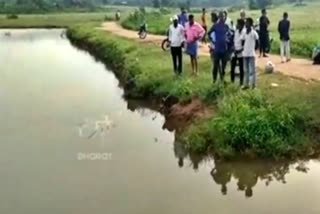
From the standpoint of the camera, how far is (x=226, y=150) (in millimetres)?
13148

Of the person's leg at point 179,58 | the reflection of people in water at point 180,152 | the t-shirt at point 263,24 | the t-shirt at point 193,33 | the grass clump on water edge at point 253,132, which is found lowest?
the reflection of people in water at point 180,152

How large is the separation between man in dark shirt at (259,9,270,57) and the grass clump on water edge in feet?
28.6

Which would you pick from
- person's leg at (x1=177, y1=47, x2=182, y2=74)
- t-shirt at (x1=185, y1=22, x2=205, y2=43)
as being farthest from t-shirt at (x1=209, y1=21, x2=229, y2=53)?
person's leg at (x1=177, y1=47, x2=182, y2=74)

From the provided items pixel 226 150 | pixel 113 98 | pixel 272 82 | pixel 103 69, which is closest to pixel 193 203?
pixel 226 150

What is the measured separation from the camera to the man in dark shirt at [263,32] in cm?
2272

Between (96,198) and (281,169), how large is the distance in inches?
145

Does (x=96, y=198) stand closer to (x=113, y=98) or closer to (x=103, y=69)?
(x=113, y=98)

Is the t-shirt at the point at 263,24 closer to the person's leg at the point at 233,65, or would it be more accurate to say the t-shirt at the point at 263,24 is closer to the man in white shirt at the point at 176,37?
the man in white shirt at the point at 176,37

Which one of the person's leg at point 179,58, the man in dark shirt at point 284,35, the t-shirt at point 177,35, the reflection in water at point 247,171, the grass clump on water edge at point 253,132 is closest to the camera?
the reflection in water at point 247,171

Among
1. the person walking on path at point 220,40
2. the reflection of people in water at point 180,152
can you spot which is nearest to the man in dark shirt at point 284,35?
the person walking on path at point 220,40

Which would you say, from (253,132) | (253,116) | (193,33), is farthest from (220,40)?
→ (253,132)

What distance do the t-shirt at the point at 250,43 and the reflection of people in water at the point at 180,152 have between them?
2.91 metres

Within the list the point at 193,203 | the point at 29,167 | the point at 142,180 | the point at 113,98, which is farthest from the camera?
the point at 113,98

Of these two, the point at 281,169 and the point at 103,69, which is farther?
the point at 103,69
